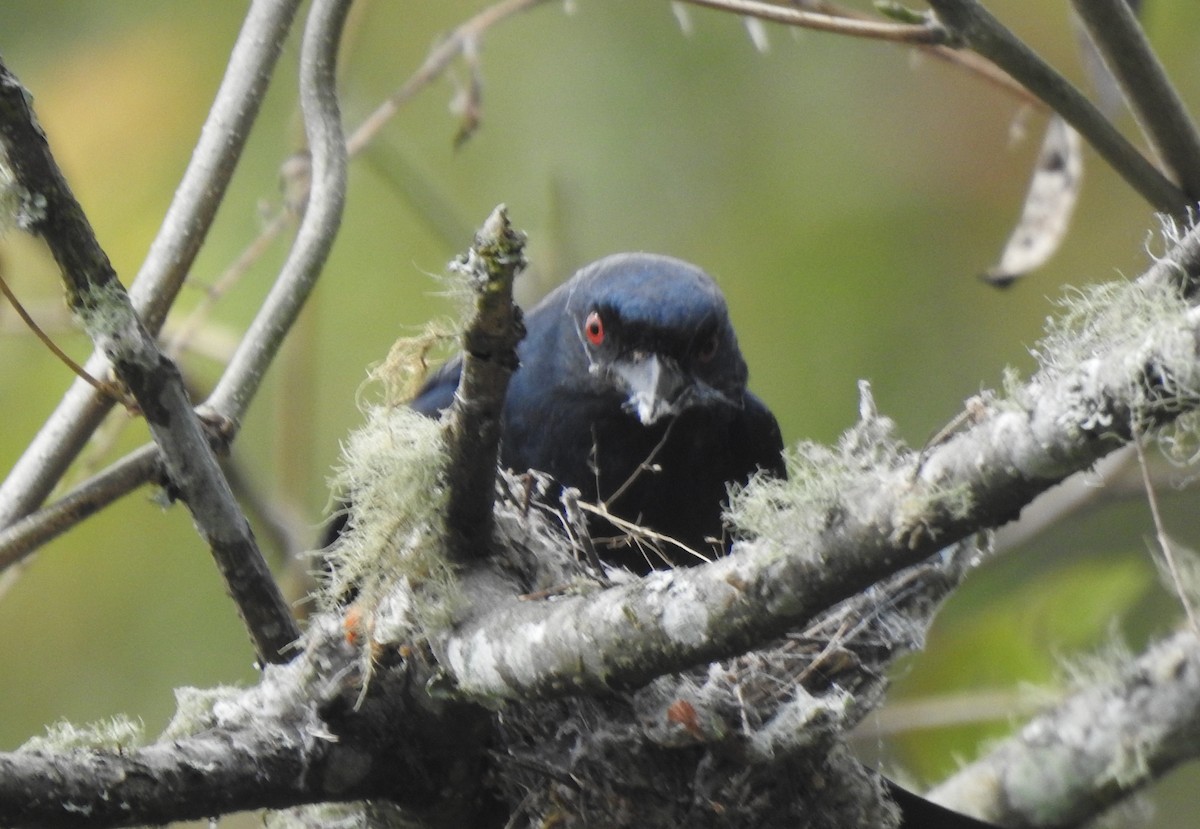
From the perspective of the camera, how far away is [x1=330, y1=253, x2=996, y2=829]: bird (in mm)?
3080

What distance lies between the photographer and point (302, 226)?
2709mm

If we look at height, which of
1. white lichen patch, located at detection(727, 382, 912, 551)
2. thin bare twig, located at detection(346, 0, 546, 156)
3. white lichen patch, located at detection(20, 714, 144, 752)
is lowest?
white lichen patch, located at detection(727, 382, 912, 551)

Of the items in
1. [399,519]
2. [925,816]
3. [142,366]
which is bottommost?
[925,816]

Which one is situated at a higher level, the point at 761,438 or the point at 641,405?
the point at 641,405

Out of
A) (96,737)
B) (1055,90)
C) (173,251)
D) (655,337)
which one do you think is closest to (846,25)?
(1055,90)

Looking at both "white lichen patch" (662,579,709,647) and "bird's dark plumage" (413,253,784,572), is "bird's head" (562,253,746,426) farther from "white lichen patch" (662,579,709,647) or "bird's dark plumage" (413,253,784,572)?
"white lichen patch" (662,579,709,647)

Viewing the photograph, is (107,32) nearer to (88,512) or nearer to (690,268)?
(690,268)

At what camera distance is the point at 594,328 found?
3154mm

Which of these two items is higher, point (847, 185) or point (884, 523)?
point (884, 523)

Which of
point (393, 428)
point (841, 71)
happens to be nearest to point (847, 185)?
point (841, 71)

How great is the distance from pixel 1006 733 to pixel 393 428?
2779mm

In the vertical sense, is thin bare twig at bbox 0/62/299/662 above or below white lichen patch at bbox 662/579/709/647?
above

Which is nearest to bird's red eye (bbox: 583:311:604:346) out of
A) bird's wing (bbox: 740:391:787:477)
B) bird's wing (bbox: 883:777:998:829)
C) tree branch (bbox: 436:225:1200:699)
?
bird's wing (bbox: 740:391:787:477)

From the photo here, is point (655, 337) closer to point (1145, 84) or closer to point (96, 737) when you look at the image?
point (1145, 84)
